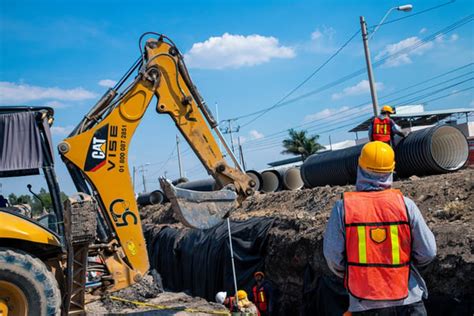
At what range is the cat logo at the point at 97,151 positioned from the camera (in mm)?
7008

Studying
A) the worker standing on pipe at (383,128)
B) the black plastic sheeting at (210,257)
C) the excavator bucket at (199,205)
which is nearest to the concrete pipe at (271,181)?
the black plastic sheeting at (210,257)

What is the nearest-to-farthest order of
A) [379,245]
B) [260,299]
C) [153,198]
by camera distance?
[379,245] < [260,299] < [153,198]

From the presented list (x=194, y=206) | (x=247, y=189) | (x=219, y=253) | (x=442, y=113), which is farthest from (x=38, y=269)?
(x=442, y=113)

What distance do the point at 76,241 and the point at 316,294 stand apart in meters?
3.85

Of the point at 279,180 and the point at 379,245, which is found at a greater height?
the point at 279,180

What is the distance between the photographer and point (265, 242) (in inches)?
417

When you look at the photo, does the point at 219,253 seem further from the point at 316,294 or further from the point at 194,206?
the point at 194,206

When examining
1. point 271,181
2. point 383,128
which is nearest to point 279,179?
point 271,181

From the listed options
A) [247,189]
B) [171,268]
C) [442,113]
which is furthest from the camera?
[442,113]

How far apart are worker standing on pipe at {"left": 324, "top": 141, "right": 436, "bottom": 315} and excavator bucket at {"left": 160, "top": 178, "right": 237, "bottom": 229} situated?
3.46 m

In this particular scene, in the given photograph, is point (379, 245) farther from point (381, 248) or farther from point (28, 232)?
point (28, 232)

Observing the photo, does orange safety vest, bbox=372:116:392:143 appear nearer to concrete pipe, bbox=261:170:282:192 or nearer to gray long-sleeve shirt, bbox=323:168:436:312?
gray long-sleeve shirt, bbox=323:168:436:312

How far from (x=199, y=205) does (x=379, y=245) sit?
3.88m

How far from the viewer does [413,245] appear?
9.56 feet
